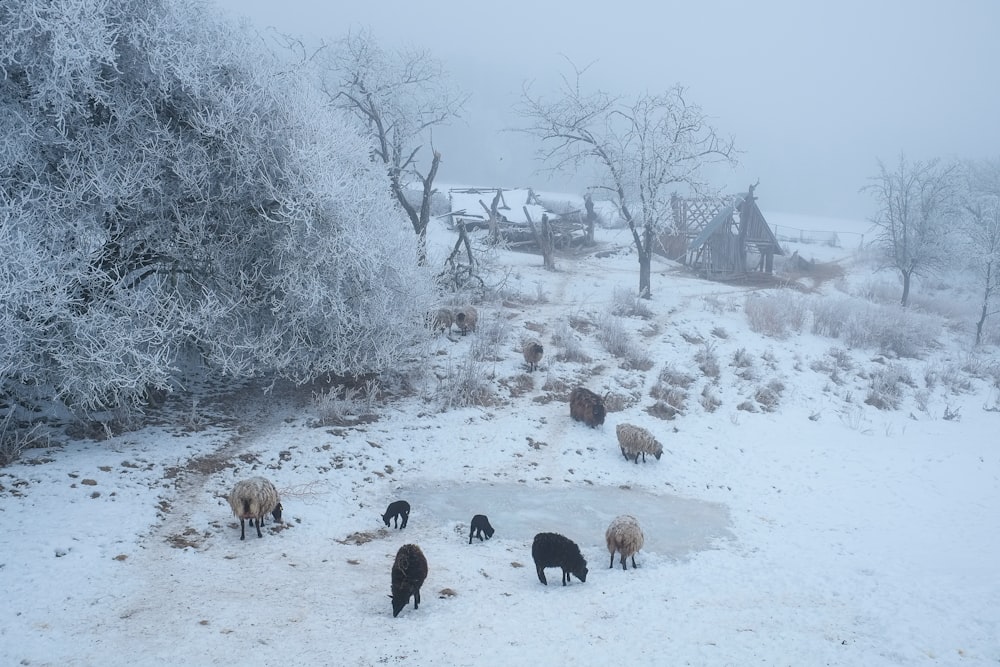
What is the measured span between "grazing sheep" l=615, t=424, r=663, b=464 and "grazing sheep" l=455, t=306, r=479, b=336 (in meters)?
6.86

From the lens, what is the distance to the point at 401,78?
2419cm

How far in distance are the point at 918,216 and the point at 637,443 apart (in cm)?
3081

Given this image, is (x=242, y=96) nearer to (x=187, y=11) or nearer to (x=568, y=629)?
(x=187, y=11)

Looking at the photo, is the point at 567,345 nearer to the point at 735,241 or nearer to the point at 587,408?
the point at 587,408

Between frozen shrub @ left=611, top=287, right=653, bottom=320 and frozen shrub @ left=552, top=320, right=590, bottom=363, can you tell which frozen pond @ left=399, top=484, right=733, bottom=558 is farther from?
frozen shrub @ left=611, top=287, right=653, bottom=320

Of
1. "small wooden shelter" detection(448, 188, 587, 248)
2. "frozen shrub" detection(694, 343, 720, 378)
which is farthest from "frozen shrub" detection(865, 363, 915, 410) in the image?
"small wooden shelter" detection(448, 188, 587, 248)

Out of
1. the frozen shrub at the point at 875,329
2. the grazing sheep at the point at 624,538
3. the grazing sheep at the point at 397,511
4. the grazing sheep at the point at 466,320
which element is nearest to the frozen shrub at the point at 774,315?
the frozen shrub at the point at 875,329

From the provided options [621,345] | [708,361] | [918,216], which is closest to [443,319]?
[621,345]

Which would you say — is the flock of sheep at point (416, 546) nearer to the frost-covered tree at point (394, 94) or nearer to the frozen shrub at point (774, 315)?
the frost-covered tree at point (394, 94)

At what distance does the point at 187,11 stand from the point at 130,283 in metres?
5.14

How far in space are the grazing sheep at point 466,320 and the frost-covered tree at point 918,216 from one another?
2668cm

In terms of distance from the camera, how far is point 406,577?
6621mm

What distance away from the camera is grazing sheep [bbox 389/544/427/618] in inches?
260

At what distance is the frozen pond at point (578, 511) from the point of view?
957cm
